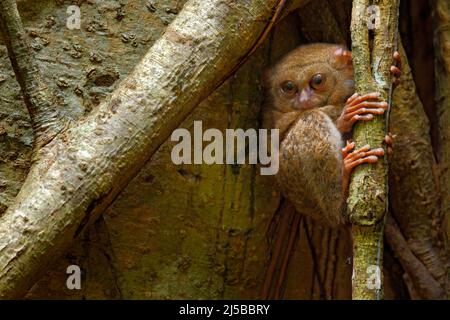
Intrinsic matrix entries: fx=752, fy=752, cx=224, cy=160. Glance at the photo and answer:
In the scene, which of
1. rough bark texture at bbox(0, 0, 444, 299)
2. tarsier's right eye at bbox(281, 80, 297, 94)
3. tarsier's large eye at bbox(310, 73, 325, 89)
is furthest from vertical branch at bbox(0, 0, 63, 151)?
tarsier's large eye at bbox(310, 73, 325, 89)

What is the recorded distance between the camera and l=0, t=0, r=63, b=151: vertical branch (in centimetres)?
303

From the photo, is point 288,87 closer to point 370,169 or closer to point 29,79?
point 370,169

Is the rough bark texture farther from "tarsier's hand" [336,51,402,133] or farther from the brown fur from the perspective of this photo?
"tarsier's hand" [336,51,402,133]

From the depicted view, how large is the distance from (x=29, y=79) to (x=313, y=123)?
4.51 feet

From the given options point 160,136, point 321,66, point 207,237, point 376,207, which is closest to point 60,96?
point 160,136

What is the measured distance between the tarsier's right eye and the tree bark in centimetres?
69

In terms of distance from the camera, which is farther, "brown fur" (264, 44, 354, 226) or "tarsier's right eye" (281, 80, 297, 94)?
"tarsier's right eye" (281, 80, 297, 94)

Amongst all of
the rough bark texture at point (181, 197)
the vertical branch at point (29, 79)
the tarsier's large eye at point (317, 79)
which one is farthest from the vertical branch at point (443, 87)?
the vertical branch at point (29, 79)

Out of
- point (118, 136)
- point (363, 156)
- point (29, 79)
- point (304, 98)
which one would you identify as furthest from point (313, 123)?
point (29, 79)

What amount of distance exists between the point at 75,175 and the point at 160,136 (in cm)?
39

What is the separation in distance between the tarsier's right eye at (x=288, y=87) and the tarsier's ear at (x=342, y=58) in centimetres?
24

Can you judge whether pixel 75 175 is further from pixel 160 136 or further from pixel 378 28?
pixel 378 28

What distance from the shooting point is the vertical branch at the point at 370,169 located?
2.74m

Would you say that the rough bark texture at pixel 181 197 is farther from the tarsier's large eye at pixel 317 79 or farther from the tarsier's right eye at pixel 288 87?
the tarsier's large eye at pixel 317 79
